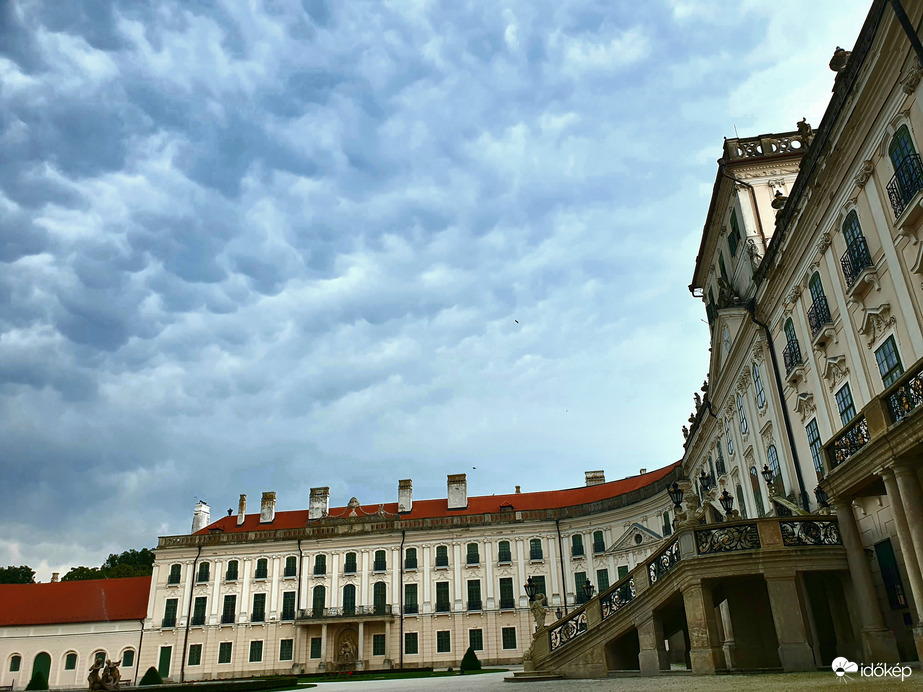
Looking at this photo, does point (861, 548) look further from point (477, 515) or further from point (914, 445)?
point (477, 515)

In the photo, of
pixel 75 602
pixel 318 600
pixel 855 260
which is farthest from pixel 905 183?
pixel 75 602

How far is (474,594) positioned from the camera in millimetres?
53500

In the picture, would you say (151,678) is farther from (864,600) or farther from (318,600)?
(864,600)

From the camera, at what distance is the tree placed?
7787 centimetres

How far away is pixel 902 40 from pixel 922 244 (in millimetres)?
3725

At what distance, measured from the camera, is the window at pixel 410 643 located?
52406 millimetres

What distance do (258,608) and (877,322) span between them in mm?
51135

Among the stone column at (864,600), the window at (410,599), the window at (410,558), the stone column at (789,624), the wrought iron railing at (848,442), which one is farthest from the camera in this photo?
the window at (410,558)

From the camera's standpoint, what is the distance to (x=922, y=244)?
523 inches

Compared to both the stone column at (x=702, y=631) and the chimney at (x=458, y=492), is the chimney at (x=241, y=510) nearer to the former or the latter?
the chimney at (x=458, y=492)

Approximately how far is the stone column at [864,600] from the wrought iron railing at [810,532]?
19 cm

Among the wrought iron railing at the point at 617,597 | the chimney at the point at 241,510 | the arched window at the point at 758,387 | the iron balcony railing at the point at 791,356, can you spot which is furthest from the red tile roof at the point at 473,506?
the wrought iron railing at the point at 617,597

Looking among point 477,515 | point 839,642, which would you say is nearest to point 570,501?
point 477,515

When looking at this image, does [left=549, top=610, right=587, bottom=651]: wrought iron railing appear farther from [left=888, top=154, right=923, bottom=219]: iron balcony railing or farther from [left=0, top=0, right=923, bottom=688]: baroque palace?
[left=888, top=154, right=923, bottom=219]: iron balcony railing
